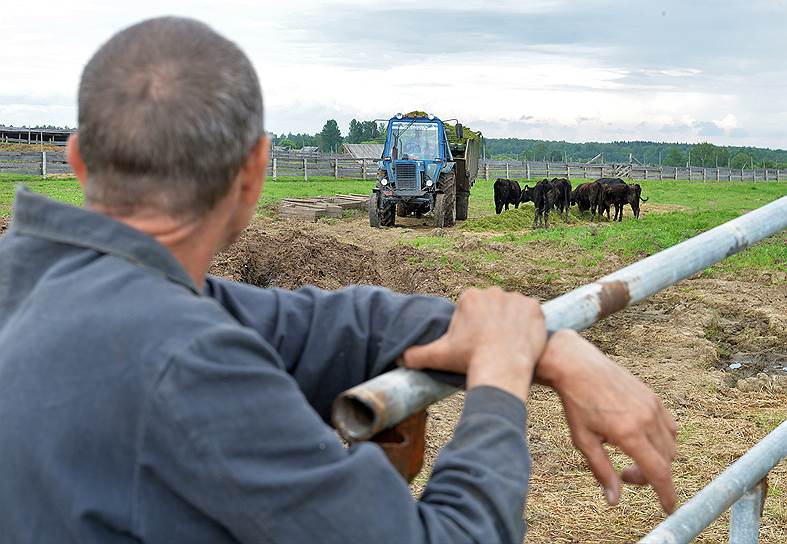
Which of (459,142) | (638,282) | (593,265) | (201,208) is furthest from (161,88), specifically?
(459,142)

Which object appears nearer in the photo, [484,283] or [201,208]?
[201,208]

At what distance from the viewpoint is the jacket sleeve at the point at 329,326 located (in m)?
1.59

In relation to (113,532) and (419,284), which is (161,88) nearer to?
(113,532)

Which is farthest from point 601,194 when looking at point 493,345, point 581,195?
point 493,345

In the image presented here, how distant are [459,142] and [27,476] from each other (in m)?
22.6

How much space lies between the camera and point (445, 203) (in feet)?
62.7

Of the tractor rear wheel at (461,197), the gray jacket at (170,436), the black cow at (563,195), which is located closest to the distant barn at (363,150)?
the black cow at (563,195)

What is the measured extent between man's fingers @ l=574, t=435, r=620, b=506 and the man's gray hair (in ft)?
2.15

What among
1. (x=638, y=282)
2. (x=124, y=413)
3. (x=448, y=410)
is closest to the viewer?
(x=124, y=413)

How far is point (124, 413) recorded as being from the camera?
110 centimetres

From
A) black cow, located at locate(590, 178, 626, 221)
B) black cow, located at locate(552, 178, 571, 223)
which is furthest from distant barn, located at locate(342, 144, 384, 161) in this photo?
black cow, located at locate(552, 178, 571, 223)

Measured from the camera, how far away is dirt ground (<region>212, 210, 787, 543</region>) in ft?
16.4

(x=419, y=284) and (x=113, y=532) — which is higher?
(x=113, y=532)

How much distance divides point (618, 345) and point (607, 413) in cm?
764
